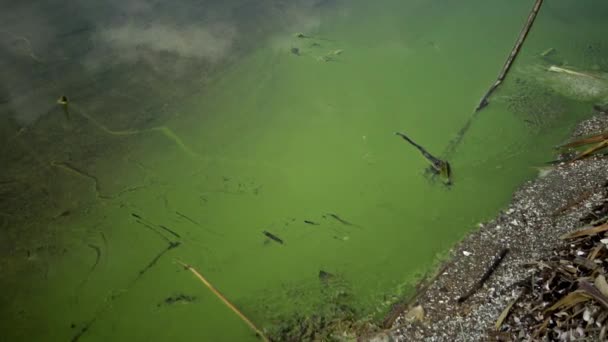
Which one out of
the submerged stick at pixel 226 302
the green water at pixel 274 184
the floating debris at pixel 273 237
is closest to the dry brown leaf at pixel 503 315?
the green water at pixel 274 184

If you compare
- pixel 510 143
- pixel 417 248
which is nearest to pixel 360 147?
pixel 417 248

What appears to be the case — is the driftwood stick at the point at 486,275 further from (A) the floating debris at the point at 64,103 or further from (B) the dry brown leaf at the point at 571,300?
(A) the floating debris at the point at 64,103

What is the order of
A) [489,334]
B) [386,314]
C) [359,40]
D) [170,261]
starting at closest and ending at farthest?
[489,334]
[386,314]
[170,261]
[359,40]

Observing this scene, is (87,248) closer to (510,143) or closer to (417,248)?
(417,248)

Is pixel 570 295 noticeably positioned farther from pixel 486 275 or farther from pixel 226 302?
pixel 226 302

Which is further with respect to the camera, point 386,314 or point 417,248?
point 417,248

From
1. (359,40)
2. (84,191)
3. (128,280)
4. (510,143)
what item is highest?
(359,40)

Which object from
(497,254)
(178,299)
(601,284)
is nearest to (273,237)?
(178,299)
